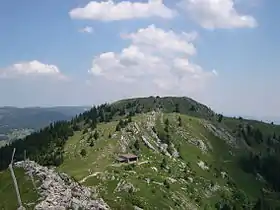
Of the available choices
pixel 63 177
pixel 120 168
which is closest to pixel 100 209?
pixel 63 177

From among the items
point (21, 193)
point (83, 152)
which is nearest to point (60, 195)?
point (21, 193)

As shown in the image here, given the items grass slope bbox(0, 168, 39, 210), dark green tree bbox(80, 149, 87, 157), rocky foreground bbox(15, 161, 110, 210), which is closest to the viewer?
rocky foreground bbox(15, 161, 110, 210)

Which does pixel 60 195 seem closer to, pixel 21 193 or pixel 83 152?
pixel 21 193

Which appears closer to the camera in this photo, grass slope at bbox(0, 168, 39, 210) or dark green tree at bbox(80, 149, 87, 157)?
grass slope at bbox(0, 168, 39, 210)

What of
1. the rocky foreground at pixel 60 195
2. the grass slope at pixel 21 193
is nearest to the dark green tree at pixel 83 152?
the grass slope at pixel 21 193

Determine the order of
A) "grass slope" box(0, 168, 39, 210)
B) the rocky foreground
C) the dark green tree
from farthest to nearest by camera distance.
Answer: the dark green tree < "grass slope" box(0, 168, 39, 210) < the rocky foreground

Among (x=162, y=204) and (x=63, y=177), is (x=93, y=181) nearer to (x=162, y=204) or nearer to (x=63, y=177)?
(x=162, y=204)

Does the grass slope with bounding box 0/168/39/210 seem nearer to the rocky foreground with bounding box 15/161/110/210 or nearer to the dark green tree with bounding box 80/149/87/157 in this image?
the rocky foreground with bounding box 15/161/110/210

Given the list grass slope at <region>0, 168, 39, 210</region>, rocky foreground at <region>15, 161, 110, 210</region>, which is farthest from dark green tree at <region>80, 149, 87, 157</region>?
rocky foreground at <region>15, 161, 110, 210</region>

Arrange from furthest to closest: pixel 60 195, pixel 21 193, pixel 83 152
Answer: pixel 83 152 < pixel 21 193 < pixel 60 195
